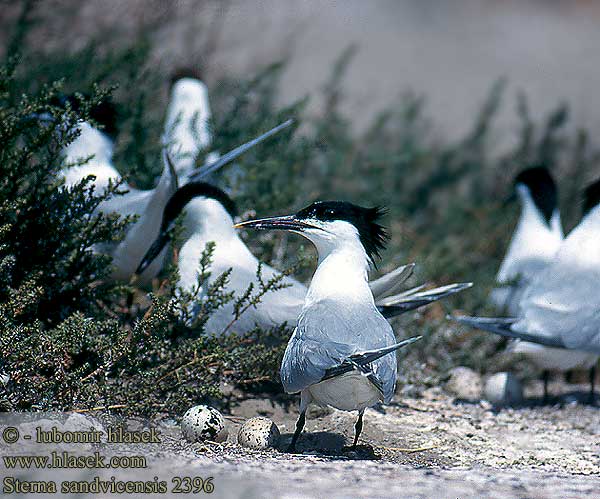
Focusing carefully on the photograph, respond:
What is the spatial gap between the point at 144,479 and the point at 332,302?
3.01 ft

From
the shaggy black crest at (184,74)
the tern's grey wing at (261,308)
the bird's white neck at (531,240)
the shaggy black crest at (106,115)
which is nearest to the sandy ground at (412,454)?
the tern's grey wing at (261,308)

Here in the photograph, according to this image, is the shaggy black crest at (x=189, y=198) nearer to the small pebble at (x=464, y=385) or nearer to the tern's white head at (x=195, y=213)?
the tern's white head at (x=195, y=213)

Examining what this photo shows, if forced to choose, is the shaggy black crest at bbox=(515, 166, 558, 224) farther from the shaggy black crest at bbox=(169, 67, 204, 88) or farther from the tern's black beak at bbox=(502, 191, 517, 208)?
the shaggy black crest at bbox=(169, 67, 204, 88)

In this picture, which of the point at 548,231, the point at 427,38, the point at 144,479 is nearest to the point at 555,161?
the point at 548,231

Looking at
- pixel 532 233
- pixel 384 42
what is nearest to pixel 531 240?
pixel 532 233

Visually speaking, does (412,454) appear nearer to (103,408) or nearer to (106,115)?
(103,408)

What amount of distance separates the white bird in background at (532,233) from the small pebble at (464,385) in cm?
66

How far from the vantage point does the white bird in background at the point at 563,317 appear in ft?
12.3

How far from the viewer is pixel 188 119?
5.03 m

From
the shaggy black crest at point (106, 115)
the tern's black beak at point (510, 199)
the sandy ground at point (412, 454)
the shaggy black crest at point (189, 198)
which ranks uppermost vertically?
the shaggy black crest at point (106, 115)

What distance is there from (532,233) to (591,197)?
0.67 metres

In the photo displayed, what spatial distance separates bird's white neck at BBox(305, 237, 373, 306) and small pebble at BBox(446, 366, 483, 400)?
1.22m

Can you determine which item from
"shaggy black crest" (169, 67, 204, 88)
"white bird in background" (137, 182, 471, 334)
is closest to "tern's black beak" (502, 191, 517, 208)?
"shaggy black crest" (169, 67, 204, 88)

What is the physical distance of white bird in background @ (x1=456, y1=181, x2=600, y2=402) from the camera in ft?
12.3
